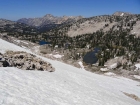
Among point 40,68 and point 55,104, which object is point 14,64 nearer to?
point 40,68

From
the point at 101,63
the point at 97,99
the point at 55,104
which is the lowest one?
the point at 101,63

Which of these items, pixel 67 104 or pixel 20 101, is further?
pixel 67 104

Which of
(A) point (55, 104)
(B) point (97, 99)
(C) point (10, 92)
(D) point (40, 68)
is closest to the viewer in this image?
(C) point (10, 92)

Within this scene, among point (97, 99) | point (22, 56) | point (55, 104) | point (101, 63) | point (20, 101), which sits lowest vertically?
point (101, 63)

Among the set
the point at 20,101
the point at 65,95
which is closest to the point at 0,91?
the point at 20,101

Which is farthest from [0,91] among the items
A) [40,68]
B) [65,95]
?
[40,68]

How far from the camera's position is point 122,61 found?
12300 centimetres

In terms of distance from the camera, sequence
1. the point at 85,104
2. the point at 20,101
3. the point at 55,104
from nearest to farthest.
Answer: the point at 20,101, the point at 55,104, the point at 85,104

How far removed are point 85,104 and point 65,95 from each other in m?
2.27

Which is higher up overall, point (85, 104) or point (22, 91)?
point (22, 91)

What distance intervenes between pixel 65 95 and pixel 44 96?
10.1 feet

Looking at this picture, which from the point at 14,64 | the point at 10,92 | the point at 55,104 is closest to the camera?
the point at 10,92

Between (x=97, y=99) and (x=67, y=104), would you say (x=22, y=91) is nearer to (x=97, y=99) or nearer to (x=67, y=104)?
(x=67, y=104)

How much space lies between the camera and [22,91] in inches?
608
